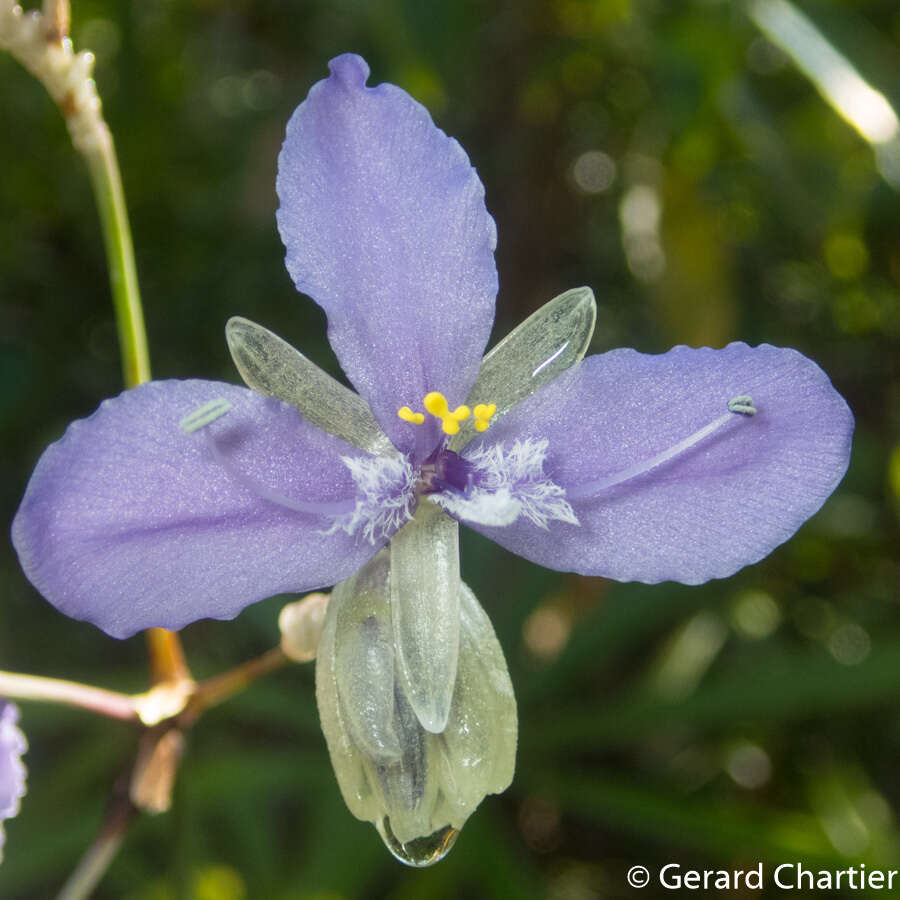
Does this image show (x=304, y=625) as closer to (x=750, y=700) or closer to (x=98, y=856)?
(x=98, y=856)

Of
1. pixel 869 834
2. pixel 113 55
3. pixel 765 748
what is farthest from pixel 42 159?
pixel 869 834

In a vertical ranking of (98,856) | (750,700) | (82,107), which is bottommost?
(750,700)

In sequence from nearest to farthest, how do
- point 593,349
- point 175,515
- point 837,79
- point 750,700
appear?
point 175,515, point 837,79, point 750,700, point 593,349

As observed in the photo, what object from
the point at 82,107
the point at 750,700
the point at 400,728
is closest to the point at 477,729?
the point at 400,728

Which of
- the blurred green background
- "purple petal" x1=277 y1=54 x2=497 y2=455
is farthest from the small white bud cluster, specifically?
the blurred green background

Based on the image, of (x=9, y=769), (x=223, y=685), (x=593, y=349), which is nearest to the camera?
(x=9, y=769)

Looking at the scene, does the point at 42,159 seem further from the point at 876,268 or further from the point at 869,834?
the point at 869,834

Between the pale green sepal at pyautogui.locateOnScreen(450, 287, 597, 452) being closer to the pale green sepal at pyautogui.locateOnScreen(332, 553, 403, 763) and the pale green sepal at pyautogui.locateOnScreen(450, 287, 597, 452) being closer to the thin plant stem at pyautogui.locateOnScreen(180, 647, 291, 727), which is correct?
the pale green sepal at pyautogui.locateOnScreen(332, 553, 403, 763)
